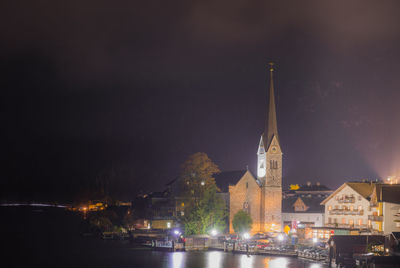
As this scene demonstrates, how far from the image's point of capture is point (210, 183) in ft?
238

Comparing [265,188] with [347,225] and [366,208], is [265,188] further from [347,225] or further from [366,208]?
[366,208]

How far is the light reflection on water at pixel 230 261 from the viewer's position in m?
54.5

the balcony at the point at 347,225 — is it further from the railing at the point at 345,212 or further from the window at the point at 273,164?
the window at the point at 273,164

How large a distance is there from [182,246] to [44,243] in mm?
27630

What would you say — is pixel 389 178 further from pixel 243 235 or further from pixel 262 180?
pixel 243 235

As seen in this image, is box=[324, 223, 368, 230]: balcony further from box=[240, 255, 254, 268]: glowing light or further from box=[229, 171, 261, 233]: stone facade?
box=[240, 255, 254, 268]: glowing light

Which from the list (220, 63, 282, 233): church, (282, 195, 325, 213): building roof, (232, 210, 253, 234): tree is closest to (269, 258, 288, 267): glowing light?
(232, 210, 253, 234): tree

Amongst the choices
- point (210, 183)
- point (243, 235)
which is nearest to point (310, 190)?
point (243, 235)

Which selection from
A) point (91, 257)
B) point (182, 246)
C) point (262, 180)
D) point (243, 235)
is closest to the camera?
point (91, 257)

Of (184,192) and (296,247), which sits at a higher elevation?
(184,192)

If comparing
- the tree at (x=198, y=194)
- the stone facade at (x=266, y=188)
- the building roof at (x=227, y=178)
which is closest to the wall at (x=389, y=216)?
the tree at (x=198, y=194)

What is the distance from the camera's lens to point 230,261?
5806 cm

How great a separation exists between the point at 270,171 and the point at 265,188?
3.22m

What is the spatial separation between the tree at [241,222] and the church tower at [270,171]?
642 centimetres
